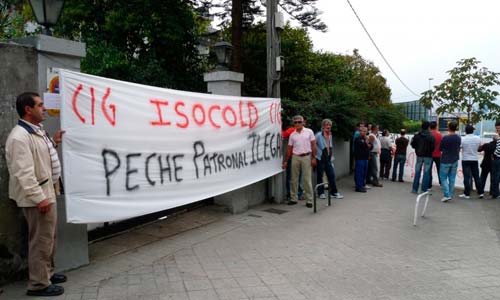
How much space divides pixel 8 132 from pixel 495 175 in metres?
10.4

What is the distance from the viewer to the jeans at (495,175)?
9.57 meters

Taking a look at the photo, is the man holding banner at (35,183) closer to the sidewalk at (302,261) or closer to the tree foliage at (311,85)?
the sidewalk at (302,261)

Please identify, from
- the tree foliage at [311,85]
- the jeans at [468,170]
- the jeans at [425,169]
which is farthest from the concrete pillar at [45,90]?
the jeans at [468,170]

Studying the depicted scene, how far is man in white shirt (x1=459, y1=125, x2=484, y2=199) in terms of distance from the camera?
31.8 feet

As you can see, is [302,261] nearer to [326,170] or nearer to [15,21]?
[326,170]

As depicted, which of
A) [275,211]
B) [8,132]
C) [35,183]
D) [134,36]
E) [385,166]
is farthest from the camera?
[385,166]

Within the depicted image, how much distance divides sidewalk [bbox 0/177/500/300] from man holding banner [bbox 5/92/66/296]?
293 mm

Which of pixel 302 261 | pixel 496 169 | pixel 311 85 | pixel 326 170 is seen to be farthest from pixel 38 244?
pixel 311 85

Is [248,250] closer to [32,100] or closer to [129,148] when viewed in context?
[129,148]

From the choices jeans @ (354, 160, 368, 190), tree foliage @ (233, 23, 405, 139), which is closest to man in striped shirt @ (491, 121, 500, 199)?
jeans @ (354, 160, 368, 190)

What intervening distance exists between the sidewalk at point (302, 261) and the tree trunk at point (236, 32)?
247 inches

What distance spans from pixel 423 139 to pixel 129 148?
8.06 m

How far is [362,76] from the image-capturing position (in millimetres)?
32125

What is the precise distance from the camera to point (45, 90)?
421 centimetres
